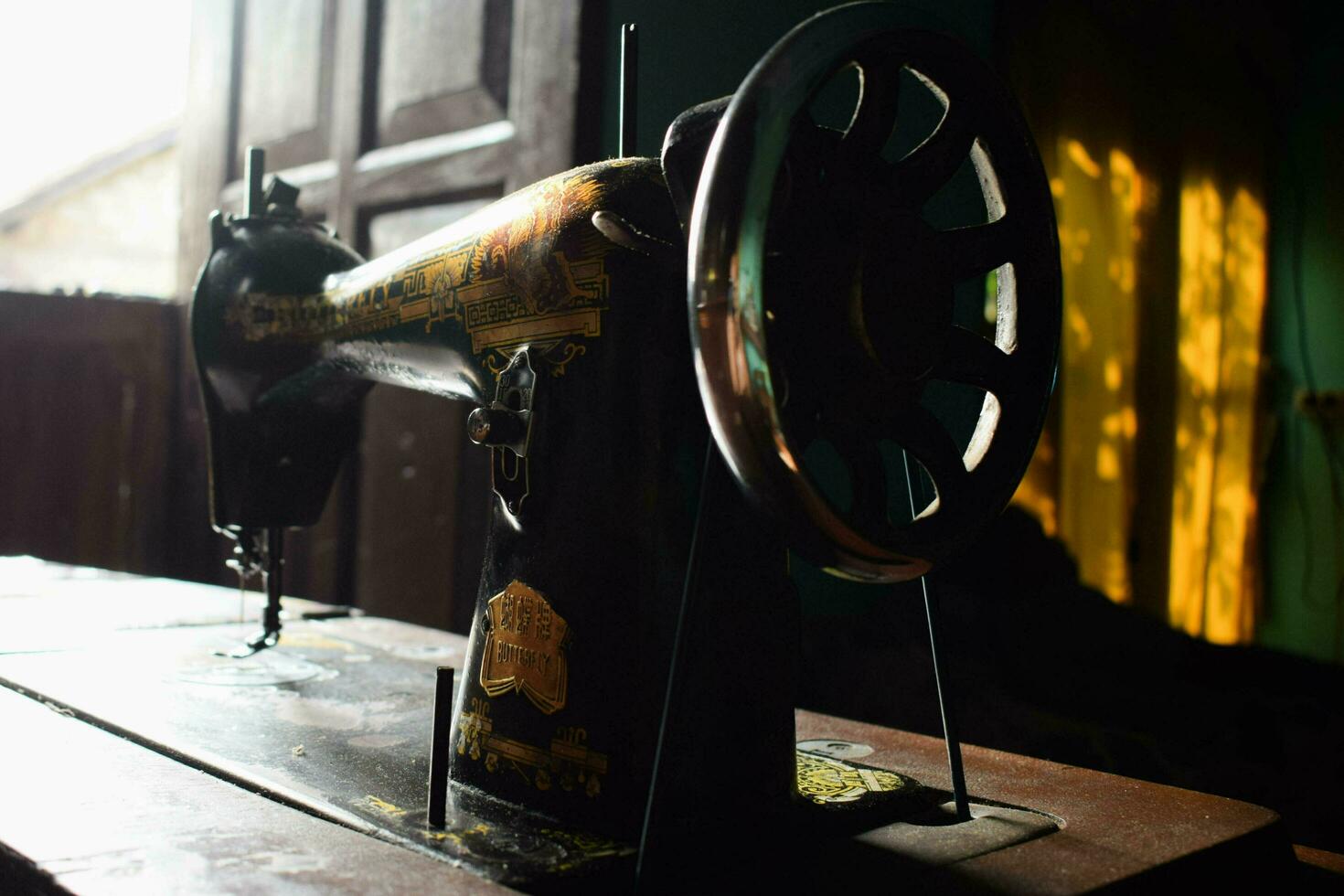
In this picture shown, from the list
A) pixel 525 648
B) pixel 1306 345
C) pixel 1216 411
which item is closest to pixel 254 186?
pixel 525 648

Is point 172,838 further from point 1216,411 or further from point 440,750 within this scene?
point 1216,411

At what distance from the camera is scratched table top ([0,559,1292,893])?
0.64 metres

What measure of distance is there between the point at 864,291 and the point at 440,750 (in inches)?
15.6

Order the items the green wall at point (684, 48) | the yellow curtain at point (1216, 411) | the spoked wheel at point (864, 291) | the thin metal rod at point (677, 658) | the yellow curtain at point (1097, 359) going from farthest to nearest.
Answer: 1. the yellow curtain at point (1216, 411)
2. the yellow curtain at point (1097, 359)
3. the green wall at point (684, 48)
4. the thin metal rod at point (677, 658)
5. the spoked wheel at point (864, 291)

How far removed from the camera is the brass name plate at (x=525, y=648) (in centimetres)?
75

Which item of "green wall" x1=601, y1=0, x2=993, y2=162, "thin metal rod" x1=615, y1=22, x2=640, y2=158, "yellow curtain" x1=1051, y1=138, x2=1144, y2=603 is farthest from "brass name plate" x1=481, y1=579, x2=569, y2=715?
"yellow curtain" x1=1051, y1=138, x2=1144, y2=603

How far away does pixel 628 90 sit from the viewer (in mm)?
871

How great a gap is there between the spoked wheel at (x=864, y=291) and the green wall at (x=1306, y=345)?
15.1 ft

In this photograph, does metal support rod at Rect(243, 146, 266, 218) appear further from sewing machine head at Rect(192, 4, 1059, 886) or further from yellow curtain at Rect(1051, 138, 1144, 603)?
yellow curtain at Rect(1051, 138, 1144, 603)

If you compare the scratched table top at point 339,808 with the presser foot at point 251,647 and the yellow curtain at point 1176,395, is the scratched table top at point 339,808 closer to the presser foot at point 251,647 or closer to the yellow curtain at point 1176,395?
the presser foot at point 251,647

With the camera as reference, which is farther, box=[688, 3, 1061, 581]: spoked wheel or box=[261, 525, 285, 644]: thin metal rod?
box=[261, 525, 285, 644]: thin metal rod

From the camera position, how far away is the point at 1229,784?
6.95 feet

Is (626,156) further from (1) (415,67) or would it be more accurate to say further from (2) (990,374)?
(1) (415,67)

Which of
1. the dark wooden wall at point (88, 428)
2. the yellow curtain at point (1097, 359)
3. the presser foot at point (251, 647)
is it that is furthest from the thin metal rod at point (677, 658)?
the yellow curtain at point (1097, 359)
